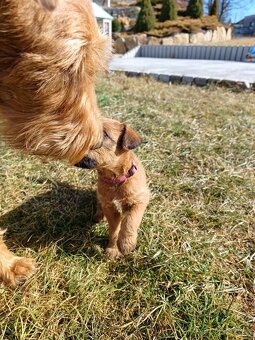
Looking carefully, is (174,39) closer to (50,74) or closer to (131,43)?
(131,43)

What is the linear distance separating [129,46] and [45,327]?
14787 millimetres

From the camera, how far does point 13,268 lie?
189 centimetres

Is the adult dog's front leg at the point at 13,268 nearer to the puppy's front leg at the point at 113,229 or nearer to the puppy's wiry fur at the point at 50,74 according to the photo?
the puppy's front leg at the point at 113,229

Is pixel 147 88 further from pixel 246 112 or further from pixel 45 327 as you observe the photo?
pixel 45 327

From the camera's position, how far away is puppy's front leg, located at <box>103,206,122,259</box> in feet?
6.91

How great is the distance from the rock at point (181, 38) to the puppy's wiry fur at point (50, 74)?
18.0 m

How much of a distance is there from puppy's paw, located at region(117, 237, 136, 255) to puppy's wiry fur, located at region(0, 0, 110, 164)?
0.69 meters

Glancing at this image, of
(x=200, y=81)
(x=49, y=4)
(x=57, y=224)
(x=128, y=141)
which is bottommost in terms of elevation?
(x=200, y=81)

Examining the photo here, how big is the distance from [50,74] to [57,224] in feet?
4.51

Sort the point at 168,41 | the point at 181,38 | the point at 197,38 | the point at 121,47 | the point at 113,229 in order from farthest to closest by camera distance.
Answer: the point at 197,38
the point at 181,38
the point at 168,41
the point at 121,47
the point at 113,229

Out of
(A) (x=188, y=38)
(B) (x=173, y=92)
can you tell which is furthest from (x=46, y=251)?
(A) (x=188, y=38)

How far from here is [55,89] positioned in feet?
4.33

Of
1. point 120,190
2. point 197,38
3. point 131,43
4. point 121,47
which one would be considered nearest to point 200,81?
point 120,190

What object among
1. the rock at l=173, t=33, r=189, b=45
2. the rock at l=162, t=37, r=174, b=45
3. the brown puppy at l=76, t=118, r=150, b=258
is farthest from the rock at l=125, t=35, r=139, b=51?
the brown puppy at l=76, t=118, r=150, b=258
